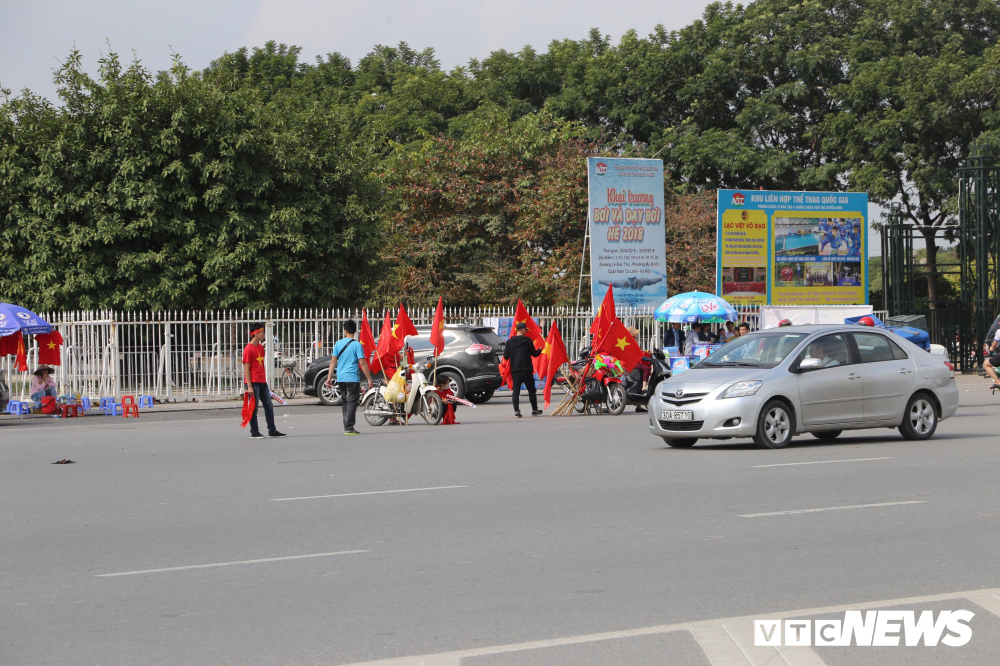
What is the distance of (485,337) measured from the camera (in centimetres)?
2525

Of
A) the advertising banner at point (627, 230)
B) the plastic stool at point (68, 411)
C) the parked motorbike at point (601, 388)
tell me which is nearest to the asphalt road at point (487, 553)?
the parked motorbike at point (601, 388)

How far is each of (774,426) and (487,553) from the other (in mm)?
7283

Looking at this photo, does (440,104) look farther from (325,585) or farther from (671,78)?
(325,585)

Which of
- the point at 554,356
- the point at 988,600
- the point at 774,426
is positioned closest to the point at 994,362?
the point at 554,356

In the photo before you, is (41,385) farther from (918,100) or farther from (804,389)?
(918,100)

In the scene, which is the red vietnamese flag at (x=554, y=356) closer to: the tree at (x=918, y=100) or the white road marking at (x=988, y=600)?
the white road marking at (x=988, y=600)

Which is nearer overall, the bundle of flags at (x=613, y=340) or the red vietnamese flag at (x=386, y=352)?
the red vietnamese flag at (x=386, y=352)

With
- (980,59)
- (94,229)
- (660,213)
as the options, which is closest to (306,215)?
(94,229)

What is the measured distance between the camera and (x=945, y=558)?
23.3 ft

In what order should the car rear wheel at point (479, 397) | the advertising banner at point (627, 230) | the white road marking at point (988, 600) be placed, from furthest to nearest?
the advertising banner at point (627, 230)
the car rear wheel at point (479, 397)
the white road marking at point (988, 600)

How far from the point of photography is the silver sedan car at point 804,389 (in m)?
13.5

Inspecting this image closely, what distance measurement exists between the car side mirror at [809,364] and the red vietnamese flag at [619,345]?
6894mm

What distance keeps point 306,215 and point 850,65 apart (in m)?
24.5

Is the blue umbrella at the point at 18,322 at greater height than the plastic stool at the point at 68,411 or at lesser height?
greater
